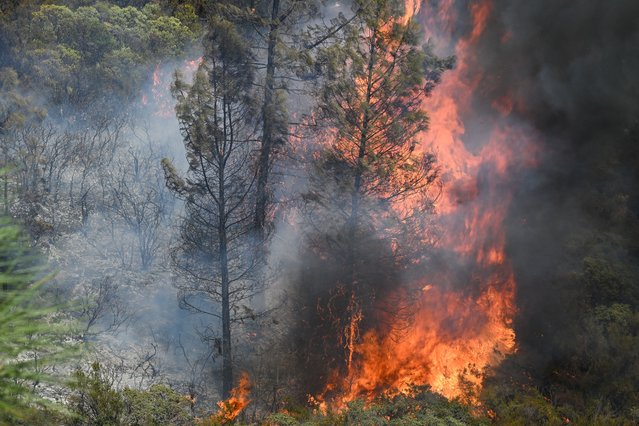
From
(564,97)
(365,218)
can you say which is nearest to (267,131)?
(365,218)

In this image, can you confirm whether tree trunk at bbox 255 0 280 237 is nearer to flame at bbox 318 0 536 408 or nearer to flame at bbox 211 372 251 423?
flame at bbox 211 372 251 423

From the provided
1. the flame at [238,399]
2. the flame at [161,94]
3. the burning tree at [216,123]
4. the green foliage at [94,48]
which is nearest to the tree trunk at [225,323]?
the burning tree at [216,123]

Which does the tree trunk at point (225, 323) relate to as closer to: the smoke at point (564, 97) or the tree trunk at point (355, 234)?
the tree trunk at point (355, 234)

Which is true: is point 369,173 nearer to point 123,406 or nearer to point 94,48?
point 123,406

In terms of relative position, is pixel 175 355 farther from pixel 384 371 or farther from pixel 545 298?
pixel 545 298

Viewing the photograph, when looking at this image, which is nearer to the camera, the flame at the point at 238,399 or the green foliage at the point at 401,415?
the green foliage at the point at 401,415

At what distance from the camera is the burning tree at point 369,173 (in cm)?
1164

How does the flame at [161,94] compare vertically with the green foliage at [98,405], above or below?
above

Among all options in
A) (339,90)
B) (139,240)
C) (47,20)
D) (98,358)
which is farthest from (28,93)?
(339,90)

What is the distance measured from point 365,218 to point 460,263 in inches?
136

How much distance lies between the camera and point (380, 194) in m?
13.1

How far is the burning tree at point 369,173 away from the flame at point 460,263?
72 centimetres

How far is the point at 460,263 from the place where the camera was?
14.9 meters

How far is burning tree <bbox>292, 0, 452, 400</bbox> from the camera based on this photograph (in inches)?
458
